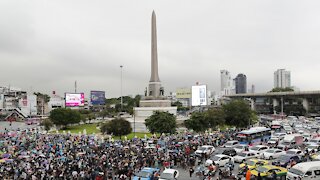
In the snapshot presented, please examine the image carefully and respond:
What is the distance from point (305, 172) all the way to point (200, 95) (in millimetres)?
47593

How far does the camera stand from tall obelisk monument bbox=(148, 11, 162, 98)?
53.6 metres

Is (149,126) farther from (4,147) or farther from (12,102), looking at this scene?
(12,102)

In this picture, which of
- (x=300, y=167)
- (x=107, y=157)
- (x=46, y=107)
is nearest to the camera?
(x=300, y=167)

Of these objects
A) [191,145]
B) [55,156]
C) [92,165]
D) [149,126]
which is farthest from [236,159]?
[149,126]

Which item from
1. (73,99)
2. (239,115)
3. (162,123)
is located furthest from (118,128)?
(73,99)

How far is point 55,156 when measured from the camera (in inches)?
864

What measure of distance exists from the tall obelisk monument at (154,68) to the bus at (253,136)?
24.6 m

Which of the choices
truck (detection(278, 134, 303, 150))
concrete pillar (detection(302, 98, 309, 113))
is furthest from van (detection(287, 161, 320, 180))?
concrete pillar (detection(302, 98, 309, 113))

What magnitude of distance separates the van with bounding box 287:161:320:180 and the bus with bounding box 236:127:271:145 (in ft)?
47.6

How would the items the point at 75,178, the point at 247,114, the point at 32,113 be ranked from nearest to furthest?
the point at 75,178 → the point at 247,114 → the point at 32,113

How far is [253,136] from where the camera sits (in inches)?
1289

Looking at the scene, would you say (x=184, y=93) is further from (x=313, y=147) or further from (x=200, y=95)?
(x=313, y=147)

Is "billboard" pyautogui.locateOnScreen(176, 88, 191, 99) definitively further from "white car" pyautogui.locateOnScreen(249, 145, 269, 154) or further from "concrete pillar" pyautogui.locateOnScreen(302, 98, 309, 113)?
"white car" pyautogui.locateOnScreen(249, 145, 269, 154)

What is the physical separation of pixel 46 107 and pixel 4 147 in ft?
339
